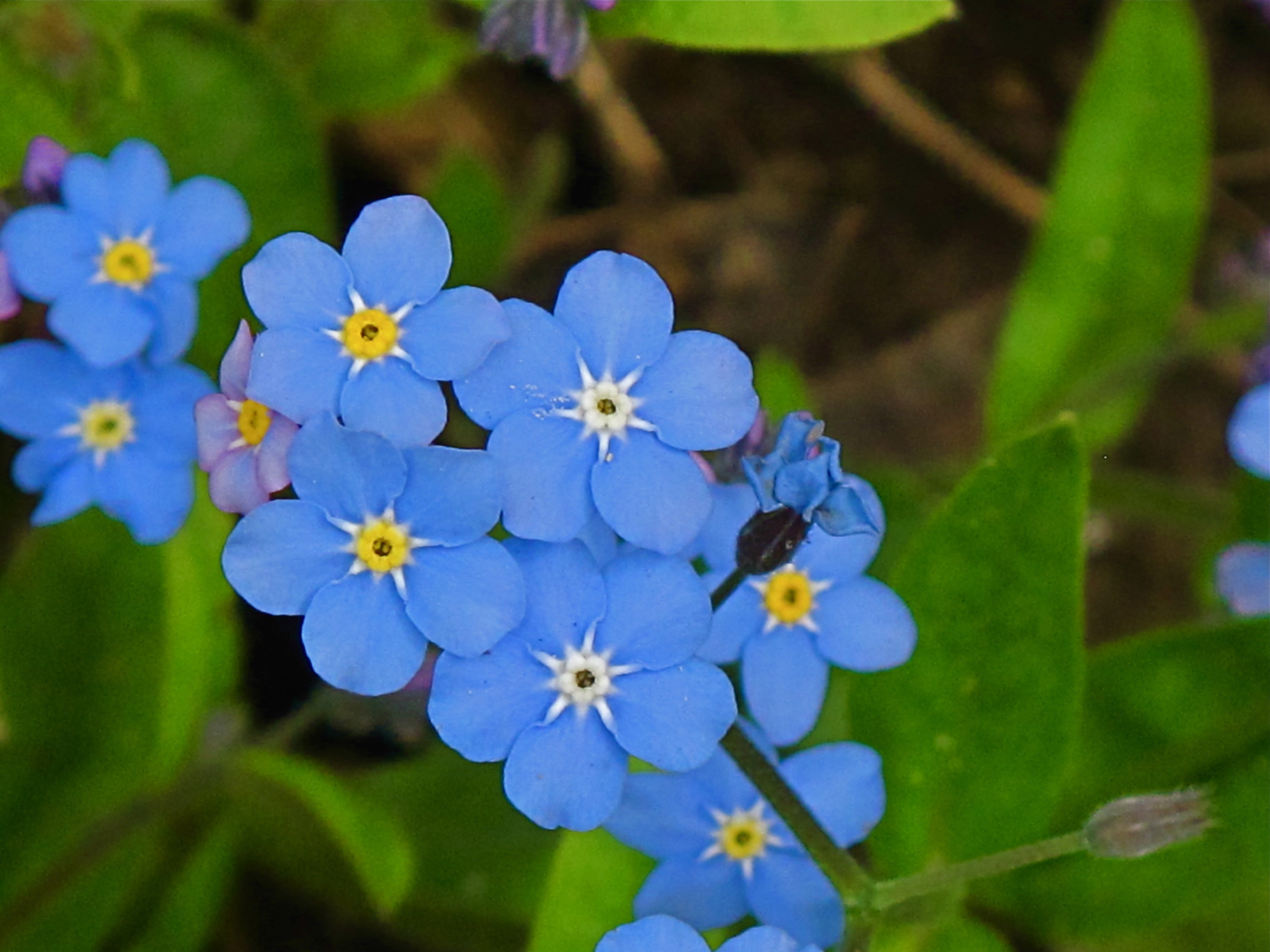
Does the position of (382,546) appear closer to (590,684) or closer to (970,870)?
(590,684)

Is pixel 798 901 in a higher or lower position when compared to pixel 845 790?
lower

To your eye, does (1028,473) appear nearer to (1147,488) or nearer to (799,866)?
(799,866)

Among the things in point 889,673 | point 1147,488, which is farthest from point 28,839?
point 1147,488

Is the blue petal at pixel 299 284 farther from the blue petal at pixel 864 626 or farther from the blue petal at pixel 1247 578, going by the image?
the blue petal at pixel 1247 578

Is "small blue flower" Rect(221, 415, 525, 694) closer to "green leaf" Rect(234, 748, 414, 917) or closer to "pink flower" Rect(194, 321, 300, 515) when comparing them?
"pink flower" Rect(194, 321, 300, 515)

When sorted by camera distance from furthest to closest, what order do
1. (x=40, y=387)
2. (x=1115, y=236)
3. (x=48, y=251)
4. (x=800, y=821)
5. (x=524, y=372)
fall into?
1. (x=1115, y=236)
2. (x=40, y=387)
3. (x=48, y=251)
4. (x=800, y=821)
5. (x=524, y=372)

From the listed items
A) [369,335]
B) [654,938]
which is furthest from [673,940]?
[369,335]

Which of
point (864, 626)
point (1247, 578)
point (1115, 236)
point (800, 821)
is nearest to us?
point (800, 821)
